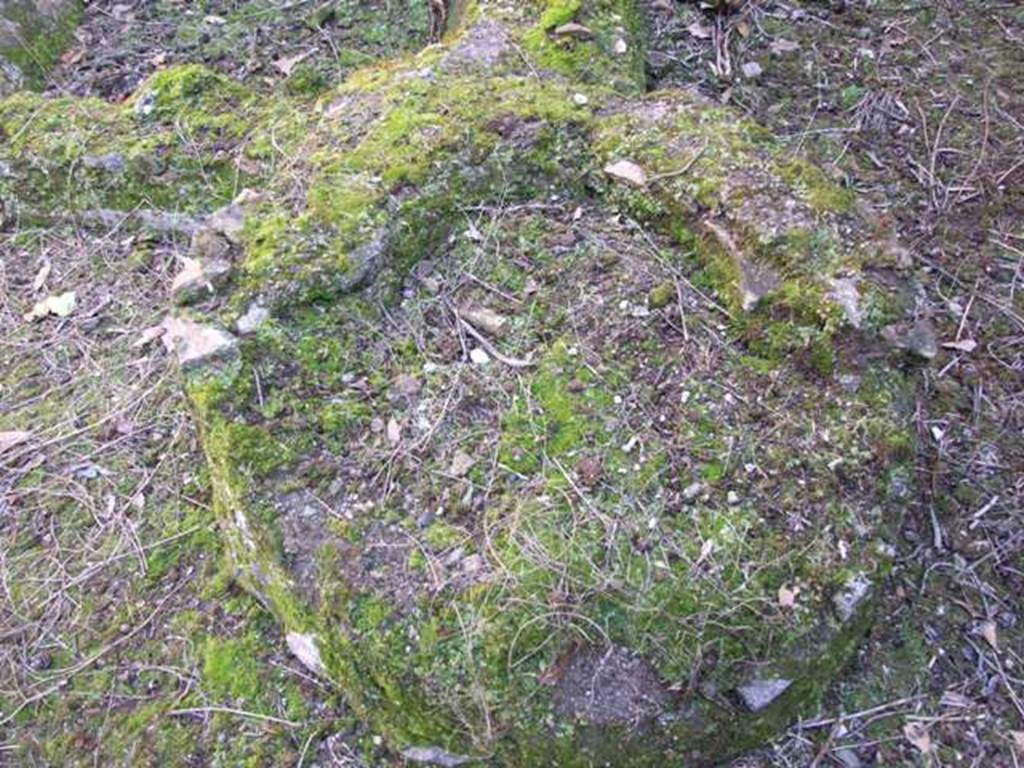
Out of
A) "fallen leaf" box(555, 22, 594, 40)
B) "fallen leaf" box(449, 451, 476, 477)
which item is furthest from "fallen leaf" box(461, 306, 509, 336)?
"fallen leaf" box(555, 22, 594, 40)

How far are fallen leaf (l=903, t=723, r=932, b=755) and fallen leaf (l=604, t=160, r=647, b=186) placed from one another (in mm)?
1879

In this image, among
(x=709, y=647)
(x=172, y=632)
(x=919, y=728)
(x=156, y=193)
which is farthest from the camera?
(x=156, y=193)

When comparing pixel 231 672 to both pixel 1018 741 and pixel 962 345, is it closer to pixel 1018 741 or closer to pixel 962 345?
pixel 1018 741

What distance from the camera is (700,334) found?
2693 mm

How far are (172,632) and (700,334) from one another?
6.29 ft

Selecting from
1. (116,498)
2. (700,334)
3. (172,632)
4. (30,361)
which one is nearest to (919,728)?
(700,334)

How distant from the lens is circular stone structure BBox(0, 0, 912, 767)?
2188 mm

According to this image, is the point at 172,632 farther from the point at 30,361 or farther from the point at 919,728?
the point at 919,728

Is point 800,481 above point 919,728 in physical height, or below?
above

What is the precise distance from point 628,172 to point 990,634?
73.1 inches

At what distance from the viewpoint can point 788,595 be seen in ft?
7.30

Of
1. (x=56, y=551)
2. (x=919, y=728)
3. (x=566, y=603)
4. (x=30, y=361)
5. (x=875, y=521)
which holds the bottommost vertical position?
(x=919, y=728)

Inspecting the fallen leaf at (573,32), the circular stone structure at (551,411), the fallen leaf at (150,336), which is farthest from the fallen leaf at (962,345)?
the fallen leaf at (150,336)

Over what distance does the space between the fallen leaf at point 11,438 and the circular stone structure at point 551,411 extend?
2.98 feet
